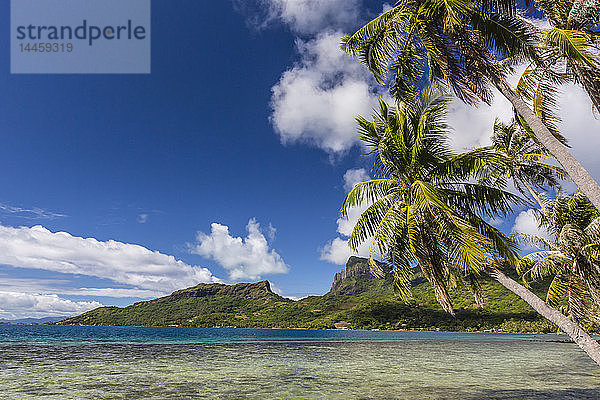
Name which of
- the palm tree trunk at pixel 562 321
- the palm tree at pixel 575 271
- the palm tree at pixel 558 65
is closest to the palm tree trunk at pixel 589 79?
the palm tree at pixel 558 65

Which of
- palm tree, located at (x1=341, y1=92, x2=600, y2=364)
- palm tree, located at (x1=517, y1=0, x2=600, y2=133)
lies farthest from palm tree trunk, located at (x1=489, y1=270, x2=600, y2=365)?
palm tree, located at (x1=517, y1=0, x2=600, y2=133)

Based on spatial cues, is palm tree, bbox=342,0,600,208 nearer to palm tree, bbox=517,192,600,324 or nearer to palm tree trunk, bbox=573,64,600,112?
palm tree trunk, bbox=573,64,600,112

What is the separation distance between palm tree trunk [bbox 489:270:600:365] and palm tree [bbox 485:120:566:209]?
10.0ft

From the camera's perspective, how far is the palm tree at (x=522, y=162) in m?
9.27

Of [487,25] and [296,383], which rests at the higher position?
[487,25]

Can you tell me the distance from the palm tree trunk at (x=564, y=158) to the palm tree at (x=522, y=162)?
1417 mm

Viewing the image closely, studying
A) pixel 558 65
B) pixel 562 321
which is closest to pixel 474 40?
pixel 558 65

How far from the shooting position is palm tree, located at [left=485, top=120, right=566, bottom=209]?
9266 mm

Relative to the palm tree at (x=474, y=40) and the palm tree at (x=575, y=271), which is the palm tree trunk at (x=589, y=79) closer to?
the palm tree at (x=474, y=40)

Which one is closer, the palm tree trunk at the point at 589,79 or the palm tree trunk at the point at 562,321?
the palm tree trunk at the point at 562,321

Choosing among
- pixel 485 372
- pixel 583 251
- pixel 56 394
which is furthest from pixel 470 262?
pixel 485 372

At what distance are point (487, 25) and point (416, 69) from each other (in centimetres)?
197

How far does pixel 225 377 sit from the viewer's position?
67.1ft

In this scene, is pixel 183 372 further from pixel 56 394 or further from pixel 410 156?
pixel 410 156
